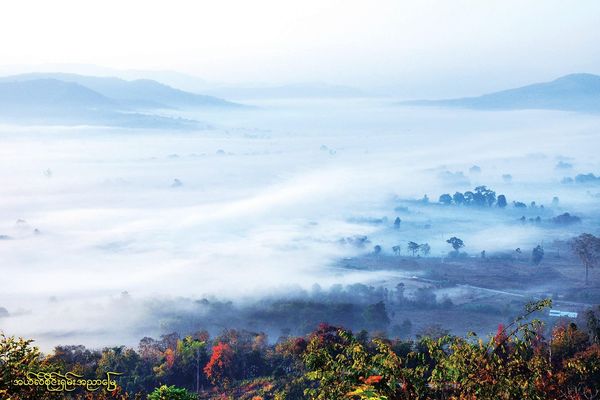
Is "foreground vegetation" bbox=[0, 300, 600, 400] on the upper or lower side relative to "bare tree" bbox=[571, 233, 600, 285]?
upper

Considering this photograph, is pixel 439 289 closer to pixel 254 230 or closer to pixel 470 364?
pixel 254 230

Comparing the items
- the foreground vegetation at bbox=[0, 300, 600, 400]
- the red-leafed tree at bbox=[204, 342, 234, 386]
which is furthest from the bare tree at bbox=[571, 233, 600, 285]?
the red-leafed tree at bbox=[204, 342, 234, 386]

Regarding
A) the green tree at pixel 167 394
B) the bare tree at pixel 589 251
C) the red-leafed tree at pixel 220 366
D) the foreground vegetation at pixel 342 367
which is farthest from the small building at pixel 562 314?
the green tree at pixel 167 394

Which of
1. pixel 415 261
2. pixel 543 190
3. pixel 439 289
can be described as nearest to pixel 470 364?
pixel 439 289

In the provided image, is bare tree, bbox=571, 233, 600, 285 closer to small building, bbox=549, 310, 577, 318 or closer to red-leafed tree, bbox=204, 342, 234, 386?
small building, bbox=549, 310, 577, 318

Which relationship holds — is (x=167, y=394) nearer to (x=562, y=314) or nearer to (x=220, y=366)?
(x=220, y=366)
